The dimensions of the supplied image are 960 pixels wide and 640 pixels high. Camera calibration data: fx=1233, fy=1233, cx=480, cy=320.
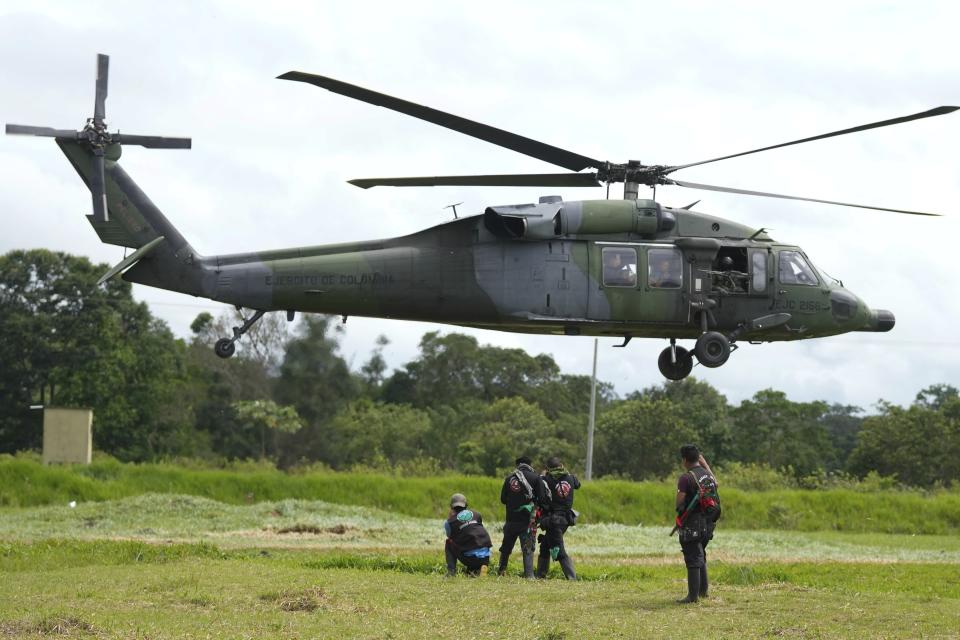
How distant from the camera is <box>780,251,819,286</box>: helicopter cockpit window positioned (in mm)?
19641

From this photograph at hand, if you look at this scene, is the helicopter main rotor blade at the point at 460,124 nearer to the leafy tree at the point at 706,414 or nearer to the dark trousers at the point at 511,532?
the dark trousers at the point at 511,532

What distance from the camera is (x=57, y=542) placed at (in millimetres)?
21516

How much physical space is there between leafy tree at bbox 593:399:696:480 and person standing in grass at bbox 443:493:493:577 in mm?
40081

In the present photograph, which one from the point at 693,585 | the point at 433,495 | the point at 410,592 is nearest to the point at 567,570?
the point at 410,592

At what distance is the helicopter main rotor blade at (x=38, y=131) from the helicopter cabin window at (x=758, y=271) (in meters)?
10.6

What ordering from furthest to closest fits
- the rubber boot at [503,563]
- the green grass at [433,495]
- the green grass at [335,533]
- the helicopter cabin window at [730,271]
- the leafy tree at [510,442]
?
the leafy tree at [510,442] → the green grass at [433,495] → the green grass at [335,533] → the helicopter cabin window at [730,271] → the rubber boot at [503,563]

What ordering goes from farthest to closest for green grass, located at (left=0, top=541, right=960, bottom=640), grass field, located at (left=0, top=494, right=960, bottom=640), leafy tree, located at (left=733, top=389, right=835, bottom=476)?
leafy tree, located at (left=733, top=389, right=835, bottom=476), grass field, located at (left=0, top=494, right=960, bottom=640), green grass, located at (left=0, top=541, right=960, bottom=640)

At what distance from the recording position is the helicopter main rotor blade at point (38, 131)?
57.2 feet

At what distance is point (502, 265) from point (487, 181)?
1.44 m

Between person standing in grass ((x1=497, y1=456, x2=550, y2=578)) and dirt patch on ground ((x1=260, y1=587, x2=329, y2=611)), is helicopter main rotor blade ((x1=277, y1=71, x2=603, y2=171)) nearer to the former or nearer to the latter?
person standing in grass ((x1=497, y1=456, x2=550, y2=578))

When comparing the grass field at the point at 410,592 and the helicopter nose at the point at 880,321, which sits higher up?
the helicopter nose at the point at 880,321

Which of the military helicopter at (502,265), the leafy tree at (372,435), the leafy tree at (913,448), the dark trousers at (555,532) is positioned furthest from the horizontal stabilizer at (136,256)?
the leafy tree at (913,448)

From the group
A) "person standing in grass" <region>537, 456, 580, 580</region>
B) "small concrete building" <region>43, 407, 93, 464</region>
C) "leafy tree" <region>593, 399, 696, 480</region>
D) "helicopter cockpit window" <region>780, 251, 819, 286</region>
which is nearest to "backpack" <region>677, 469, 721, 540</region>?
"person standing in grass" <region>537, 456, 580, 580</region>

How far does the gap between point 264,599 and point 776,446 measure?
51.0 meters
